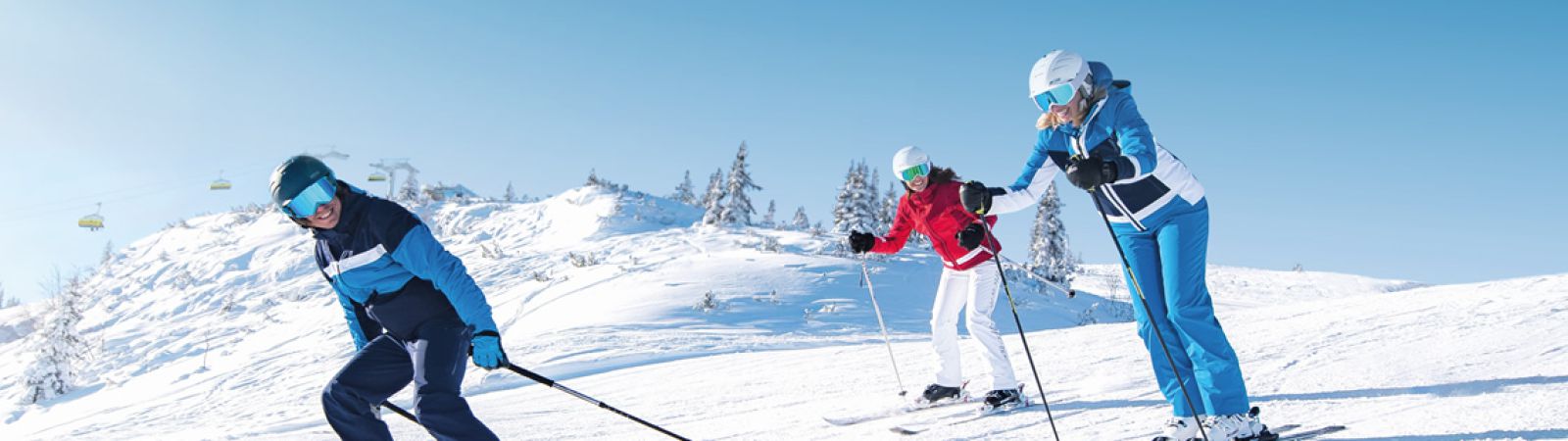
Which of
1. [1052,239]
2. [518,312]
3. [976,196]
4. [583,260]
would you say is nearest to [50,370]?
[518,312]

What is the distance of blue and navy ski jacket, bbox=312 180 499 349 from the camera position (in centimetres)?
361

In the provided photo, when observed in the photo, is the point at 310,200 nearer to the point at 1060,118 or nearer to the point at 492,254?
the point at 1060,118

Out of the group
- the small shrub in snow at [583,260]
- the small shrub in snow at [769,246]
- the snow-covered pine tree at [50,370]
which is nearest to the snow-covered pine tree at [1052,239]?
the small shrub in snow at [769,246]

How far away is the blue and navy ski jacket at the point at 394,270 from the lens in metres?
3.61

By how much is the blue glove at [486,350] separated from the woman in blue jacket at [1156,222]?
2565 millimetres

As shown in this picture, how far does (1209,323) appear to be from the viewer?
3.86 metres

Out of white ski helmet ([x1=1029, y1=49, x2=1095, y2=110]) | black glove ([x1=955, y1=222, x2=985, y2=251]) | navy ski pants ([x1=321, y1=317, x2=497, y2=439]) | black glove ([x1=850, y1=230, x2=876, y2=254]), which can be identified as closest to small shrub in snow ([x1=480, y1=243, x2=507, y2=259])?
black glove ([x1=850, y1=230, x2=876, y2=254])

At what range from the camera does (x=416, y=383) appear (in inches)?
143

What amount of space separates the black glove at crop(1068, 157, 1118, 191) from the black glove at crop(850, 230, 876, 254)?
113 inches

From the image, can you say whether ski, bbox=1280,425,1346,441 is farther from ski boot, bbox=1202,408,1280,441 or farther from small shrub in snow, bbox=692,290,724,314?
small shrub in snow, bbox=692,290,724,314

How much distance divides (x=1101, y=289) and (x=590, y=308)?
32150mm

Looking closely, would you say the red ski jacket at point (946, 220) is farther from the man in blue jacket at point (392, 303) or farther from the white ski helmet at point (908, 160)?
the man in blue jacket at point (392, 303)

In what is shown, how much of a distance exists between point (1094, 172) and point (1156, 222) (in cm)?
62

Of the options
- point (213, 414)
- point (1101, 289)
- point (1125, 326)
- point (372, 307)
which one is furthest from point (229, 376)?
point (1101, 289)
